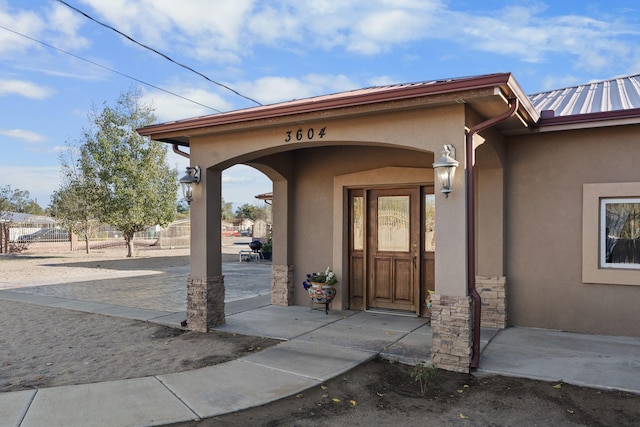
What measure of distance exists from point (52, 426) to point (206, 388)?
134 cm

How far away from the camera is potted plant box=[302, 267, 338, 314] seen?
781cm

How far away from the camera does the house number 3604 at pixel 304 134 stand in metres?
6.00

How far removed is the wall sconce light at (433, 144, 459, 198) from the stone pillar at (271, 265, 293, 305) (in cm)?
446

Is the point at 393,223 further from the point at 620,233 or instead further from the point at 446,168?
the point at 620,233

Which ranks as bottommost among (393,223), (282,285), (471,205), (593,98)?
(282,285)

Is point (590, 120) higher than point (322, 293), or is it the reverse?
point (590, 120)

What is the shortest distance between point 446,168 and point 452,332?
72.9 inches

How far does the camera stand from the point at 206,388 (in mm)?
4445

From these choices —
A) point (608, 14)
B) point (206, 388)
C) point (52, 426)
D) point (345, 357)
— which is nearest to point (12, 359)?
point (52, 426)

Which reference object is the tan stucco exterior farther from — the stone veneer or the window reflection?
the window reflection

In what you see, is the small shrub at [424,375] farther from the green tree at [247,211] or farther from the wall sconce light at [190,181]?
the green tree at [247,211]

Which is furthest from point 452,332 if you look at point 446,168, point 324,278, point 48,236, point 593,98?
point 48,236

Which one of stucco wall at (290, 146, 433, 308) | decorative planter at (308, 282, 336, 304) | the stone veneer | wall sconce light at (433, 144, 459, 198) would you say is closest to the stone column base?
decorative planter at (308, 282, 336, 304)

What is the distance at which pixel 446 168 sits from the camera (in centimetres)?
492
